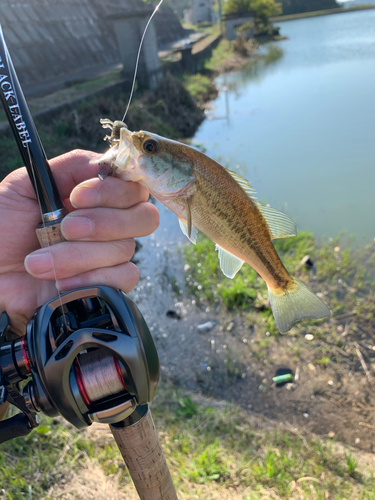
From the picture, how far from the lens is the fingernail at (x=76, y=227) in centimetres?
137

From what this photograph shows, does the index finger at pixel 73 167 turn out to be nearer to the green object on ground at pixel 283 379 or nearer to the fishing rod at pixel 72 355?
the fishing rod at pixel 72 355

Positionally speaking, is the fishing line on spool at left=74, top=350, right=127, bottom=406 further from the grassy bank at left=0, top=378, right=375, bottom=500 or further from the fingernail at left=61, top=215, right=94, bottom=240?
the grassy bank at left=0, top=378, right=375, bottom=500

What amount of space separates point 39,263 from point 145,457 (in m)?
0.89

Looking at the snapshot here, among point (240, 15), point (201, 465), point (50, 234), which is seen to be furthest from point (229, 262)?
point (240, 15)

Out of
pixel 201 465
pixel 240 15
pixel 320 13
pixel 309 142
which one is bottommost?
pixel 201 465

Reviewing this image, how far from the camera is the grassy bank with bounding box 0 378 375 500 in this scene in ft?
7.86

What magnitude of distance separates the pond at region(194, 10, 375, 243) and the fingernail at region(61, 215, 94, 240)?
5755mm

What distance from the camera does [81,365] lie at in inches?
45.7

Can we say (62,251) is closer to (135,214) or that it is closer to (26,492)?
(135,214)

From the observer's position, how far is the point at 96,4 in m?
20.1

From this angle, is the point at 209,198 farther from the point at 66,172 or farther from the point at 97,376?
the point at 97,376

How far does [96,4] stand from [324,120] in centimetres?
1632

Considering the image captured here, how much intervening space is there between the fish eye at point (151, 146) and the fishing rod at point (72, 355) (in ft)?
1.42

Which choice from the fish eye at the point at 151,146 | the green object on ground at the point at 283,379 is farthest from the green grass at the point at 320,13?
the fish eye at the point at 151,146
